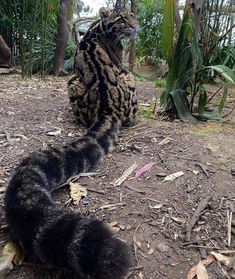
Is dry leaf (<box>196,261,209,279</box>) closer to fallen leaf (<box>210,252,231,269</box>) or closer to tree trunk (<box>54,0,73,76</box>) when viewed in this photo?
fallen leaf (<box>210,252,231,269</box>)

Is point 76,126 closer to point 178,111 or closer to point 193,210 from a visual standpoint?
point 178,111

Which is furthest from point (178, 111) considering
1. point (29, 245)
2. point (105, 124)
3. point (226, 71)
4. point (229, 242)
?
point (29, 245)

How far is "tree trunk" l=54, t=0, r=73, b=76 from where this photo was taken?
8.19 m

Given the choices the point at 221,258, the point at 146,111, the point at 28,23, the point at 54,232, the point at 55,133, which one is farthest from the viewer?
the point at 28,23

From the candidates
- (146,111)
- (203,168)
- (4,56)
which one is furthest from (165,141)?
(4,56)

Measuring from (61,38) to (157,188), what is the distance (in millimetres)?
6807

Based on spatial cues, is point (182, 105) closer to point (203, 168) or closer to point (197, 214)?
point (203, 168)

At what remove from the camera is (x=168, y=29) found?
3.97 meters

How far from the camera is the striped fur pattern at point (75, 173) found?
137 cm

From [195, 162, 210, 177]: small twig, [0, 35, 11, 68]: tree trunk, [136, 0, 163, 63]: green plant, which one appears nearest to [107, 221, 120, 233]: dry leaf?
[195, 162, 210, 177]: small twig

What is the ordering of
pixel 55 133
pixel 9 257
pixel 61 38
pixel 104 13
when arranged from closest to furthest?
1. pixel 9 257
2. pixel 55 133
3. pixel 104 13
4. pixel 61 38

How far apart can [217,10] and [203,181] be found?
473 centimetres

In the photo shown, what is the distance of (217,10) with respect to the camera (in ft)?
20.8

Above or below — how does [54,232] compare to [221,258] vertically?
above
